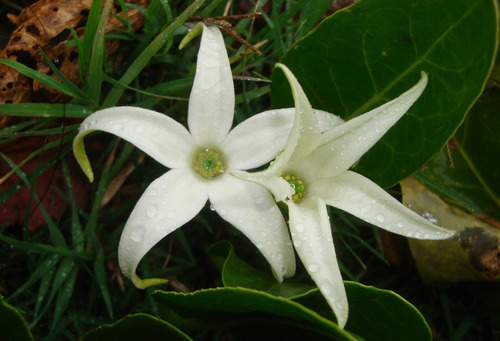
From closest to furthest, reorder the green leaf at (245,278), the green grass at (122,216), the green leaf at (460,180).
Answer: the green leaf at (245,278)
the green grass at (122,216)
the green leaf at (460,180)

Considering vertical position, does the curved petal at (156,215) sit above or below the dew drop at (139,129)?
below

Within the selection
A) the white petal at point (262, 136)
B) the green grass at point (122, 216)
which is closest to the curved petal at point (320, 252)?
the white petal at point (262, 136)

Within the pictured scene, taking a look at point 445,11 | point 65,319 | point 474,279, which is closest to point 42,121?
point 65,319

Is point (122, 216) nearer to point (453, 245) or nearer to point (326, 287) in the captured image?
point (326, 287)

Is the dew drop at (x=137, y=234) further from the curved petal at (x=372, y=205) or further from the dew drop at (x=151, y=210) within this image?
the curved petal at (x=372, y=205)

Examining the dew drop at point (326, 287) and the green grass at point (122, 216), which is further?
the green grass at point (122, 216)

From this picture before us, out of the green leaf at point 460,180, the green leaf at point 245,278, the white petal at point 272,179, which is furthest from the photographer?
the green leaf at point 460,180

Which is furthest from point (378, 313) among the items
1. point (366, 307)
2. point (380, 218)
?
point (380, 218)

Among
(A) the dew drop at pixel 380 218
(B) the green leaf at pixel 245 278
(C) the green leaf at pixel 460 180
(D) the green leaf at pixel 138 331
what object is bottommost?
(D) the green leaf at pixel 138 331
